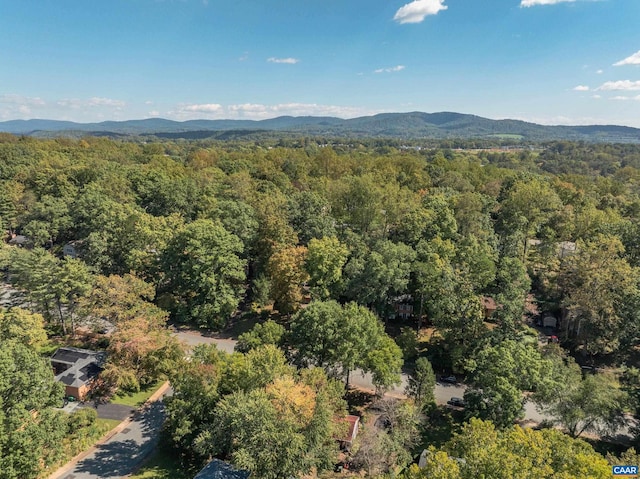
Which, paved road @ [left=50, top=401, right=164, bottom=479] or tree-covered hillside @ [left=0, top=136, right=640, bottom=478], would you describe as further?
paved road @ [left=50, top=401, right=164, bottom=479]

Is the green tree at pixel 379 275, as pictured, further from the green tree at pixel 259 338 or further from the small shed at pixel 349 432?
the small shed at pixel 349 432

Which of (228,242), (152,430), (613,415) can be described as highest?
(228,242)

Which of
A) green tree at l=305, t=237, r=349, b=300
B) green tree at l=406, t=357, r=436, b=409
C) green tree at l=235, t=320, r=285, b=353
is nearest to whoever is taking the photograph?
green tree at l=406, t=357, r=436, b=409

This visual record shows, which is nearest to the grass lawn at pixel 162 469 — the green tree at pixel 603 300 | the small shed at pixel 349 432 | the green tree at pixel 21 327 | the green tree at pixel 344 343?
the small shed at pixel 349 432

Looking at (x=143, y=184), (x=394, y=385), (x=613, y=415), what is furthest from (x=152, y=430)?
(x=143, y=184)

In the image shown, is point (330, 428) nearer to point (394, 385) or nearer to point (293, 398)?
point (293, 398)

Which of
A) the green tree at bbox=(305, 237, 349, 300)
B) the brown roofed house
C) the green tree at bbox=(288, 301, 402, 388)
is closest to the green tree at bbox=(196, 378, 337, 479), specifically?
the green tree at bbox=(288, 301, 402, 388)

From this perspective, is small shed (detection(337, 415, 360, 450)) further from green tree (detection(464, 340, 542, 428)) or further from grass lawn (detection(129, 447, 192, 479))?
grass lawn (detection(129, 447, 192, 479))

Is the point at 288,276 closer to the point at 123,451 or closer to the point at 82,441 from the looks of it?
the point at 123,451
